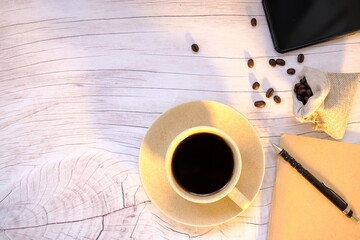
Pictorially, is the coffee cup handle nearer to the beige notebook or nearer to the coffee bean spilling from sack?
the beige notebook

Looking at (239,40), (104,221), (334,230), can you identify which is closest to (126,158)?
(104,221)

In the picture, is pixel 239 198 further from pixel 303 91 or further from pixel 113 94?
pixel 113 94

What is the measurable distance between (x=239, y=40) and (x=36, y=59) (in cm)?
63

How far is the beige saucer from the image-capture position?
90cm

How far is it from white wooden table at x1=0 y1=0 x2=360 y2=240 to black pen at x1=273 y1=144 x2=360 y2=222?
46 millimetres

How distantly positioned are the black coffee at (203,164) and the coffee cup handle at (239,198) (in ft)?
0.17

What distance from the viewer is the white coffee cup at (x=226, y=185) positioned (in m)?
0.85

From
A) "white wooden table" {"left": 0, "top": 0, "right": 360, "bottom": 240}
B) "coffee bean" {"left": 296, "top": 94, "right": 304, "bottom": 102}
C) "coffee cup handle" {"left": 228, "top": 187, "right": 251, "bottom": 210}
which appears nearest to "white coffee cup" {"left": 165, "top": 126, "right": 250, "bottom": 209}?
"coffee cup handle" {"left": 228, "top": 187, "right": 251, "bottom": 210}

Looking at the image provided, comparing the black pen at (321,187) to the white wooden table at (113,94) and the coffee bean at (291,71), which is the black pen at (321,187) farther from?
the coffee bean at (291,71)

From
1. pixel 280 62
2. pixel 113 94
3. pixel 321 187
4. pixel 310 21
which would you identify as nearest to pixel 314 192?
pixel 321 187

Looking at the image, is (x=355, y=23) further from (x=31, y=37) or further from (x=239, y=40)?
(x=31, y=37)

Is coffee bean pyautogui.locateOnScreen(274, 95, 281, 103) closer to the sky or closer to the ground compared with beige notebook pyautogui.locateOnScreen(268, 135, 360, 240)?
closer to the sky

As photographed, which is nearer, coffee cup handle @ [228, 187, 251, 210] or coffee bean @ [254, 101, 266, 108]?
coffee cup handle @ [228, 187, 251, 210]

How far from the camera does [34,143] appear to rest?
1.06m
